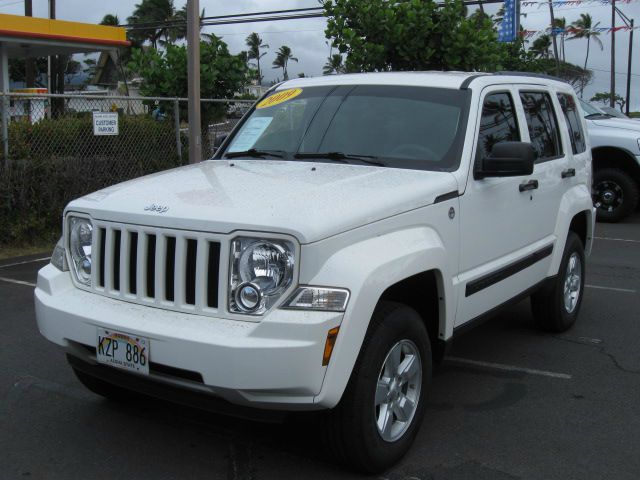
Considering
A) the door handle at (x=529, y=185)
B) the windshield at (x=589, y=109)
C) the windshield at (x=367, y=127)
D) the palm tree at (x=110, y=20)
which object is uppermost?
the palm tree at (x=110, y=20)

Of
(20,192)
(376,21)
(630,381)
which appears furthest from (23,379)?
(376,21)

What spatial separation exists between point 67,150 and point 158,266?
7.25 metres

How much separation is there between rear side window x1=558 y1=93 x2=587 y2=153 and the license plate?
400 cm

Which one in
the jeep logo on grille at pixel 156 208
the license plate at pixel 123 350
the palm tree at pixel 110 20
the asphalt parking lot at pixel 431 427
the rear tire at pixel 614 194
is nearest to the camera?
the license plate at pixel 123 350

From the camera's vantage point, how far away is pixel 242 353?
2.90m

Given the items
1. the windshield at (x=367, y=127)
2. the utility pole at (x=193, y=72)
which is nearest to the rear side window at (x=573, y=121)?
the windshield at (x=367, y=127)

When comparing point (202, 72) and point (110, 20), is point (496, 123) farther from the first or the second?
point (110, 20)

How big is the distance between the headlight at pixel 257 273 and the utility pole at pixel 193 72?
281 inches

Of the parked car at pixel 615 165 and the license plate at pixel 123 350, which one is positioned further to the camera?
the parked car at pixel 615 165

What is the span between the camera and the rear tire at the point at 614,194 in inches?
471

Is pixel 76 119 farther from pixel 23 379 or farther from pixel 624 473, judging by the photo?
pixel 624 473

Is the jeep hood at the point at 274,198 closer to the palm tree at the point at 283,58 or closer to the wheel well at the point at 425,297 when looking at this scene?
the wheel well at the point at 425,297

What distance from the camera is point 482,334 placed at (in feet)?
19.2

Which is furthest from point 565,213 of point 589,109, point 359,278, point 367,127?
point 589,109
